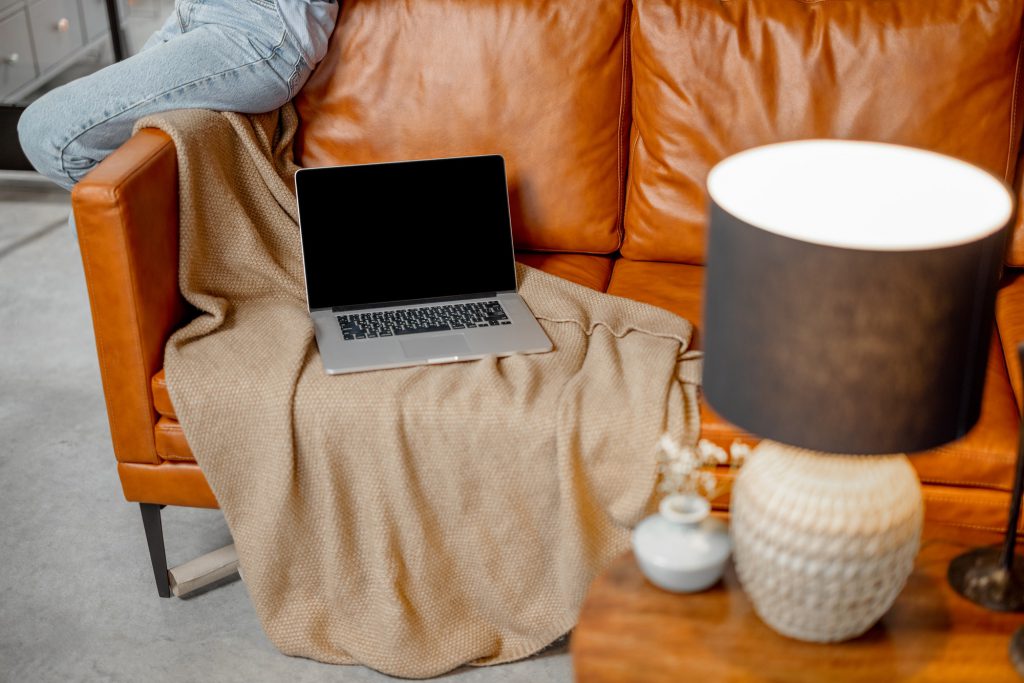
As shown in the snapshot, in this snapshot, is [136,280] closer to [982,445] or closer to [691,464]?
[691,464]

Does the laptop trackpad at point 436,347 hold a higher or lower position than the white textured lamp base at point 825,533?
lower

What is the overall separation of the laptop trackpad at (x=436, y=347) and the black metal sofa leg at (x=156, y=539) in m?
0.50

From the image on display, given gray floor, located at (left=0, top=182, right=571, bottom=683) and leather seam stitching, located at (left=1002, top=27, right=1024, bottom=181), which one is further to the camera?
leather seam stitching, located at (left=1002, top=27, right=1024, bottom=181)

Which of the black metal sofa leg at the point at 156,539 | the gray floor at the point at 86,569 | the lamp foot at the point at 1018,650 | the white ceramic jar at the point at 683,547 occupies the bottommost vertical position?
the gray floor at the point at 86,569

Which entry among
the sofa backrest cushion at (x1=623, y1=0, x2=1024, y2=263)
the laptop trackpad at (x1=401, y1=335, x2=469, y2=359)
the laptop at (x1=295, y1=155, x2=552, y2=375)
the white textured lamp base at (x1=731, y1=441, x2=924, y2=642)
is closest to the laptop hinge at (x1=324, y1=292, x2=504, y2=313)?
the laptop at (x1=295, y1=155, x2=552, y2=375)

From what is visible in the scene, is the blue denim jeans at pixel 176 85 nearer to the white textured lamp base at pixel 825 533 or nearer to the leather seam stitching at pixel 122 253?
the leather seam stitching at pixel 122 253

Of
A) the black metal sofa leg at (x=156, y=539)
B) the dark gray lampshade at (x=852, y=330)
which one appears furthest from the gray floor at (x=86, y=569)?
the dark gray lampshade at (x=852, y=330)

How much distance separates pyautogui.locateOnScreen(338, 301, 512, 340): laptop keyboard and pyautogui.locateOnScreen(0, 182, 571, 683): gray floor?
510 mm

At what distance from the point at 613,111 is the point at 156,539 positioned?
110 cm

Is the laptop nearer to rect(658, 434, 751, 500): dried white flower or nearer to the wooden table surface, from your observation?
rect(658, 434, 751, 500): dried white flower

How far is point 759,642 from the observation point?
1.16 metres

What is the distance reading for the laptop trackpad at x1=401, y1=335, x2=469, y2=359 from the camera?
1.69 m

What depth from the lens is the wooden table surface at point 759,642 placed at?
1118 mm

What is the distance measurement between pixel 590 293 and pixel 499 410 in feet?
1.25
